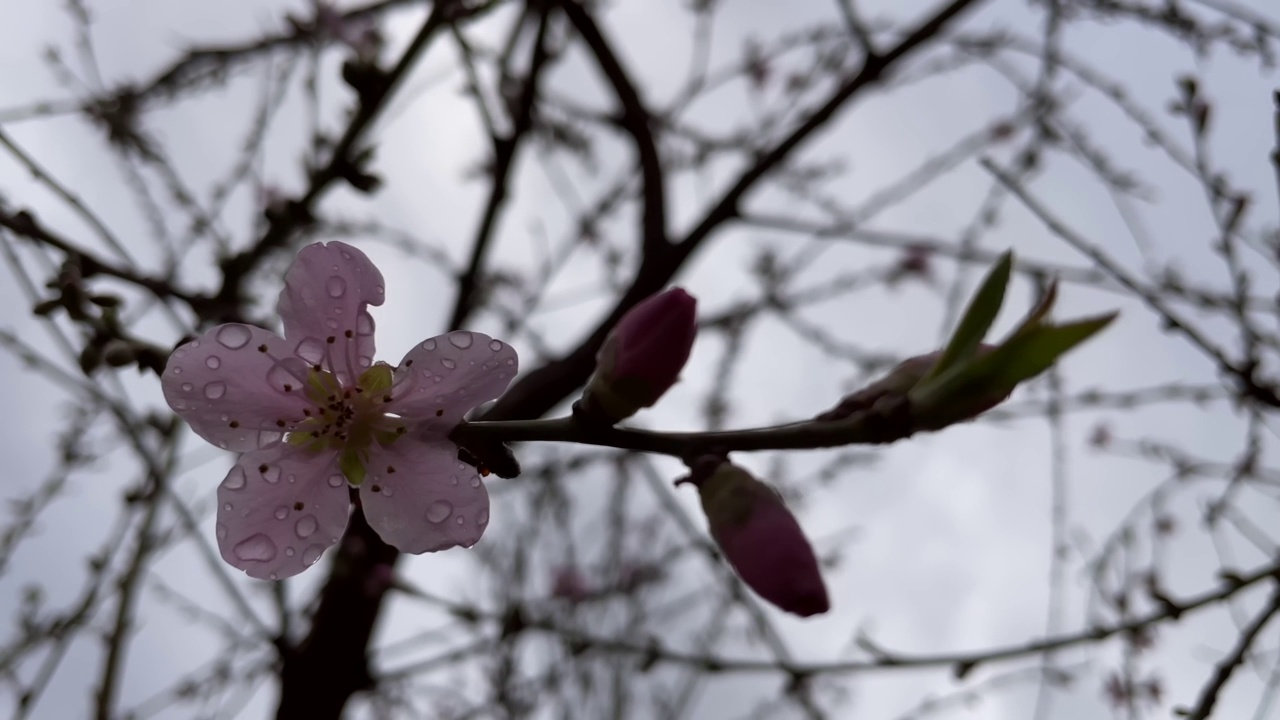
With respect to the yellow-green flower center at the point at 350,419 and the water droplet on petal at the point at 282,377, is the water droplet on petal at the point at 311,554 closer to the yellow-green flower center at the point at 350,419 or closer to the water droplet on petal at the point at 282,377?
the yellow-green flower center at the point at 350,419

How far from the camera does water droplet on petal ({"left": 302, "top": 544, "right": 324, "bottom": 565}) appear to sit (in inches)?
34.5

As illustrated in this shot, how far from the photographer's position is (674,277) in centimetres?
254

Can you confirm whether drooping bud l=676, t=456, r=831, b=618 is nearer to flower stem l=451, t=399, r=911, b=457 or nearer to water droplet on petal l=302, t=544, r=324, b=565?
flower stem l=451, t=399, r=911, b=457

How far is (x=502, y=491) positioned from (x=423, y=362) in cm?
283

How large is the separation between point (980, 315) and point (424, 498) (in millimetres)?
619

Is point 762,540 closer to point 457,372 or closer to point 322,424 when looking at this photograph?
point 457,372

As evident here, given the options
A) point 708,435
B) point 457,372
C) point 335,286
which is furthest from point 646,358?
point 335,286

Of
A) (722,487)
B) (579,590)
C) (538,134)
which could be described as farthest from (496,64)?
(722,487)

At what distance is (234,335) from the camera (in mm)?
848

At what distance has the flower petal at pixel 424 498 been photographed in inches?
34.3

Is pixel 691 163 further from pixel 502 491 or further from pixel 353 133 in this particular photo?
pixel 353 133

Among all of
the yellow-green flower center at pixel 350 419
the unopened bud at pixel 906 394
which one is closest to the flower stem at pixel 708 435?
the unopened bud at pixel 906 394

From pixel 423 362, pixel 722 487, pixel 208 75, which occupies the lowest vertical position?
pixel 722 487

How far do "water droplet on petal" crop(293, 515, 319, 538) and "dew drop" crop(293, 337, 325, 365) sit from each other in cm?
19
